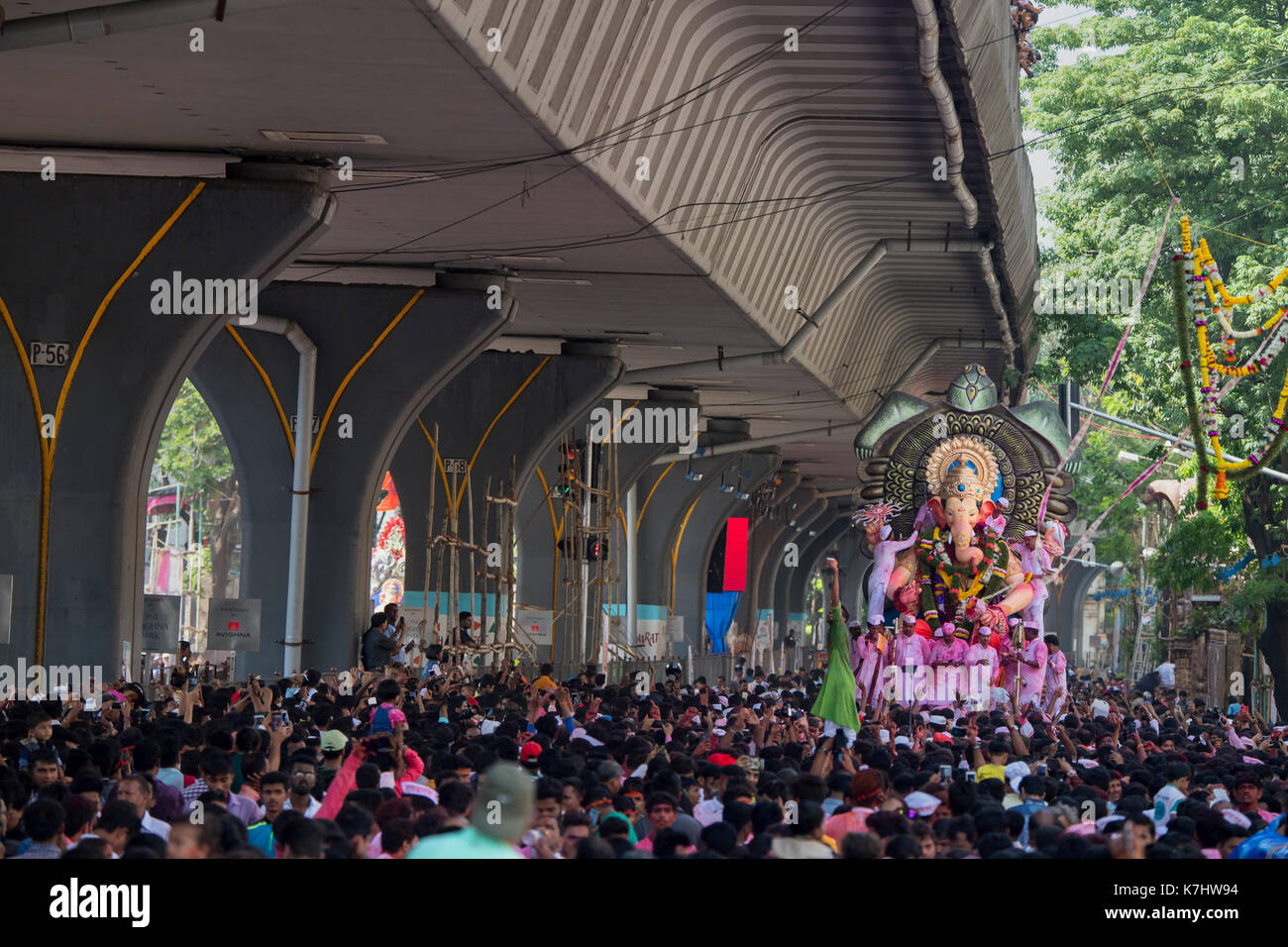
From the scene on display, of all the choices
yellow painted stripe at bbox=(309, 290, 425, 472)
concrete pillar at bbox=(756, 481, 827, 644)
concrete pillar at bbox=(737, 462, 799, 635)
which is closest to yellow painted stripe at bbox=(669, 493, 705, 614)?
concrete pillar at bbox=(737, 462, 799, 635)

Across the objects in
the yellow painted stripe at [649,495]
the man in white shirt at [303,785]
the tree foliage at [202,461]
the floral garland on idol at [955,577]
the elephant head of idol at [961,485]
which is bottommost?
the man in white shirt at [303,785]

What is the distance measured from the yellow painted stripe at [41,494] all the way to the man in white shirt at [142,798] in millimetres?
8306

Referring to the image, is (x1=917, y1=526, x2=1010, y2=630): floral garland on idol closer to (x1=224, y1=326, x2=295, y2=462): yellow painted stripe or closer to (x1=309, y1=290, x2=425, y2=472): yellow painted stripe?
(x1=309, y1=290, x2=425, y2=472): yellow painted stripe

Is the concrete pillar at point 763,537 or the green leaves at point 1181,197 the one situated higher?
the green leaves at point 1181,197

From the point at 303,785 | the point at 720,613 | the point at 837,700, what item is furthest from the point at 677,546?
the point at 303,785

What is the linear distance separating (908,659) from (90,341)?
14.2 meters

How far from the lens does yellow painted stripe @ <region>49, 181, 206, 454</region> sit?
1888 cm

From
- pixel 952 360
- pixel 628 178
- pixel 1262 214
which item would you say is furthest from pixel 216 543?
pixel 628 178

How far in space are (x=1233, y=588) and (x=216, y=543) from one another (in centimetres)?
3366

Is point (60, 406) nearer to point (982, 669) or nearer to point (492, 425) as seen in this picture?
point (492, 425)

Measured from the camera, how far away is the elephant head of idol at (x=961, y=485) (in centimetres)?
2930

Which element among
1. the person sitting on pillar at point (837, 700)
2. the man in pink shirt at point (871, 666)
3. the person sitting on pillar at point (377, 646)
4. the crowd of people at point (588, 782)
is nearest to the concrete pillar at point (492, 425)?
the person sitting on pillar at point (377, 646)

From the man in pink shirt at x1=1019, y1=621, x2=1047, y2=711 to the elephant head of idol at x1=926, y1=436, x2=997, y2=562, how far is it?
1.57 metres

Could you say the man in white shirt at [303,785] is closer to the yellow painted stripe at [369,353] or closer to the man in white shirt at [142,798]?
the man in white shirt at [142,798]
